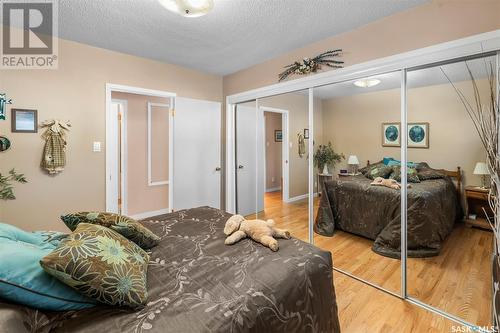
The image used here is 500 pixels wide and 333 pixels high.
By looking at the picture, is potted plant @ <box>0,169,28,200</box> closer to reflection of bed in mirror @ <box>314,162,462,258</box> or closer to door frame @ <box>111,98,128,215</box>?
door frame @ <box>111,98,128,215</box>

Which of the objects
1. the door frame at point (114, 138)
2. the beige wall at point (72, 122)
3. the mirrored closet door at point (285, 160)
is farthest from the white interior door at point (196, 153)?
the mirrored closet door at point (285, 160)

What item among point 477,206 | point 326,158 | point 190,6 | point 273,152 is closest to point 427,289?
point 477,206

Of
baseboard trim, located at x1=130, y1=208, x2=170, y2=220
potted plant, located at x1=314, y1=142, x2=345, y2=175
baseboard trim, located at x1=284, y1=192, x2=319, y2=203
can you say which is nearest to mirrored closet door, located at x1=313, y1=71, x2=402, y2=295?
potted plant, located at x1=314, y1=142, x2=345, y2=175

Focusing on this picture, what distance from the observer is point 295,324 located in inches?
45.4

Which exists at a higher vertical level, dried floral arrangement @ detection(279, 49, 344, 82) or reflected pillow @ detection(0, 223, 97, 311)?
dried floral arrangement @ detection(279, 49, 344, 82)

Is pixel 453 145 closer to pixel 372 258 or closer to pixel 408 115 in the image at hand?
pixel 408 115

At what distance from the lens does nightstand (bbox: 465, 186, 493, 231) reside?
1.80 meters

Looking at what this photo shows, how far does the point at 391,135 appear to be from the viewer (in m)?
2.20

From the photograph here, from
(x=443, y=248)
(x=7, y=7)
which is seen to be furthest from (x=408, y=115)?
(x=7, y=7)

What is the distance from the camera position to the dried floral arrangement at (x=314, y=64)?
257cm

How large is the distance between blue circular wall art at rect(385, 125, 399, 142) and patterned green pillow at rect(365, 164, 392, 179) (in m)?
0.26

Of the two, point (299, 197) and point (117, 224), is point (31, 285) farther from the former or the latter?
point (299, 197)

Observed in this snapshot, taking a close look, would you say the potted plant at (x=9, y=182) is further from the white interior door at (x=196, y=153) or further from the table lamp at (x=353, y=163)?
the table lamp at (x=353, y=163)

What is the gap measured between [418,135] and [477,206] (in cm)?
68
